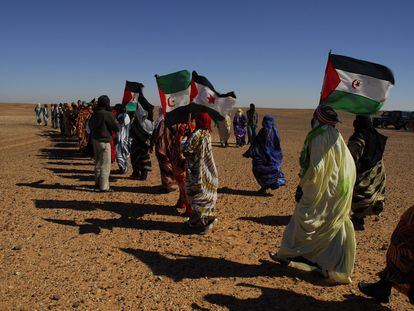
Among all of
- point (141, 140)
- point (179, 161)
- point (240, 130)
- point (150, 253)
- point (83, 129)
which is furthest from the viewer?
point (240, 130)

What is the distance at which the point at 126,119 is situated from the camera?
34.2 ft

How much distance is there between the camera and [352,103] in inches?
186

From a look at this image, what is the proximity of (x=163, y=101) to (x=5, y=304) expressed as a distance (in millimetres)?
3785

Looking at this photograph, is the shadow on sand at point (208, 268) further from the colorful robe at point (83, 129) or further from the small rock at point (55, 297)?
the colorful robe at point (83, 129)

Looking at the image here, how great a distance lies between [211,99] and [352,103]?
7.63ft

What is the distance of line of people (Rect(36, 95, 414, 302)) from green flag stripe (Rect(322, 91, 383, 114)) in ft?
1.10

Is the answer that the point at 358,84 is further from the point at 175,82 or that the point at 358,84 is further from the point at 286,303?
the point at 175,82

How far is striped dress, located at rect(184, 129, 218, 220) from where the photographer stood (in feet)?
19.0

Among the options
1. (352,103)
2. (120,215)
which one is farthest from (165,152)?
(352,103)

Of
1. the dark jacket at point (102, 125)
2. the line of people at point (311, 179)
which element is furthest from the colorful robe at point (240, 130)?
the dark jacket at point (102, 125)

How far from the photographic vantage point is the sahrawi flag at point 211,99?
6.23 meters

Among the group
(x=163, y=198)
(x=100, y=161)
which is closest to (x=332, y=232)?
(x=163, y=198)

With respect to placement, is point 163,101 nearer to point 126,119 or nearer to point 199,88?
point 199,88

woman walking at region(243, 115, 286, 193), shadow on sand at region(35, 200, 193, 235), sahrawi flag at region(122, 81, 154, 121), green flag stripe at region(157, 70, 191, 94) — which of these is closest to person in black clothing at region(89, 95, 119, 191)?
shadow on sand at region(35, 200, 193, 235)
